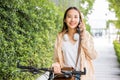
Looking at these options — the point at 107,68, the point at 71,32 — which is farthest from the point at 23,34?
the point at 107,68

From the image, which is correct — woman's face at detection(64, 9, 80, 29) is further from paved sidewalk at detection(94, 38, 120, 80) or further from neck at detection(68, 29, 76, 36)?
paved sidewalk at detection(94, 38, 120, 80)

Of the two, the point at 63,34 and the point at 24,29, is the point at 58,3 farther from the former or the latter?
the point at 63,34

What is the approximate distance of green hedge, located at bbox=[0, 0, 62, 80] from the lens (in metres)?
7.18

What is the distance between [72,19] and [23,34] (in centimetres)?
520

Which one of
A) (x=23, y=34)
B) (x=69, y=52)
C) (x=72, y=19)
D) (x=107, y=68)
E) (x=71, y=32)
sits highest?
(x=72, y=19)

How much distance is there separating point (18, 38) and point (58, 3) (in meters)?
8.97

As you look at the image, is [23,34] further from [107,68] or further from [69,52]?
[107,68]

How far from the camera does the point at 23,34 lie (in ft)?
28.3

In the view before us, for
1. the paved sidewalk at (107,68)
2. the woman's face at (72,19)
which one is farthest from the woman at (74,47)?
the paved sidewalk at (107,68)

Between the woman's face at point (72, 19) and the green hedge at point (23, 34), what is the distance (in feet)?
9.07

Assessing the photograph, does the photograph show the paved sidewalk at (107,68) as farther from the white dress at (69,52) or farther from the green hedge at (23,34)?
the white dress at (69,52)

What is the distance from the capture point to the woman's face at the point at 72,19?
11.5ft

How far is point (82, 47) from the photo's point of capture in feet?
11.5

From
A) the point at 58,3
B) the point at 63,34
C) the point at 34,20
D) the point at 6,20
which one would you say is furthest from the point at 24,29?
the point at 58,3
